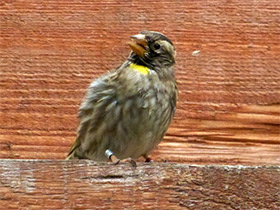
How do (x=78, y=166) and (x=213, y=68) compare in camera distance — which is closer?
(x=78, y=166)

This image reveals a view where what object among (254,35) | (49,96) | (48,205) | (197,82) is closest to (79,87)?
(49,96)

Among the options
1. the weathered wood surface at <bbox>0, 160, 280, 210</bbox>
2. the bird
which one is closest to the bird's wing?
the bird

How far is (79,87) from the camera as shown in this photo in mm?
2486

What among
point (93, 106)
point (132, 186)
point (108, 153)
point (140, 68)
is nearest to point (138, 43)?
point (140, 68)

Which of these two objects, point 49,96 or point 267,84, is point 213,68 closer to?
point 267,84

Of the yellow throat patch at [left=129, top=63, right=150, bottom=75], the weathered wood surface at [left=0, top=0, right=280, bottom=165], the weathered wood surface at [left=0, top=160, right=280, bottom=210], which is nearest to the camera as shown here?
the weathered wood surface at [left=0, top=160, right=280, bottom=210]

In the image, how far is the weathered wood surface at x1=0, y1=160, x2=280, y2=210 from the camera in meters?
1.81

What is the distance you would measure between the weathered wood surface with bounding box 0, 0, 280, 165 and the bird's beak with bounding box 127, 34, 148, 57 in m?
0.03

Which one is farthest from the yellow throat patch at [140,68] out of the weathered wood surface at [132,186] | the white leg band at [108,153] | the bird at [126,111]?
the weathered wood surface at [132,186]

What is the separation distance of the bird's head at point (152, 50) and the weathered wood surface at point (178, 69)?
0.03 meters

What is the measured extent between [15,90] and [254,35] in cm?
77

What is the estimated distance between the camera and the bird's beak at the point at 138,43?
251 cm

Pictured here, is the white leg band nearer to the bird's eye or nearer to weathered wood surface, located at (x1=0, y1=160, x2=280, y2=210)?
the bird's eye

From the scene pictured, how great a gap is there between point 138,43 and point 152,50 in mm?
197
